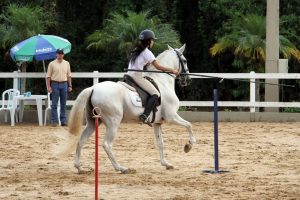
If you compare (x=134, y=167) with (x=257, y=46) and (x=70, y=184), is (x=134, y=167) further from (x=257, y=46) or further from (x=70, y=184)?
(x=257, y=46)

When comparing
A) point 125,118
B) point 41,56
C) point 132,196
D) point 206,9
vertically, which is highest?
point 206,9

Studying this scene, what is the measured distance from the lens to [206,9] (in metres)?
31.8

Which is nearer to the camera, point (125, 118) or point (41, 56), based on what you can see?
point (125, 118)

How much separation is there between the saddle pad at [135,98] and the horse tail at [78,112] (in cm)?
66

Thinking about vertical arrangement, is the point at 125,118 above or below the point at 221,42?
below

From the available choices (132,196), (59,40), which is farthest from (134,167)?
(59,40)

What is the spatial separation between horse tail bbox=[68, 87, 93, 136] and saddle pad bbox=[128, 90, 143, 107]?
2.17ft

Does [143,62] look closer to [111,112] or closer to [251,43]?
[111,112]

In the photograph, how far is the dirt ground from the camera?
1155 cm

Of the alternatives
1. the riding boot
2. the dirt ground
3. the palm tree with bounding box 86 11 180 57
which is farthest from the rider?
the palm tree with bounding box 86 11 180 57

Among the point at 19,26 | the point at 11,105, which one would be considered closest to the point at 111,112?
the point at 11,105

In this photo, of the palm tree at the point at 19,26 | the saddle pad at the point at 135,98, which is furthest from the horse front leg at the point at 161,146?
the palm tree at the point at 19,26

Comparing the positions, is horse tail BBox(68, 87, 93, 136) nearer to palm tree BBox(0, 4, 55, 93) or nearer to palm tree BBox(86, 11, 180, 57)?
palm tree BBox(86, 11, 180, 57)

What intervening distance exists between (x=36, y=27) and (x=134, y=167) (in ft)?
48.7
